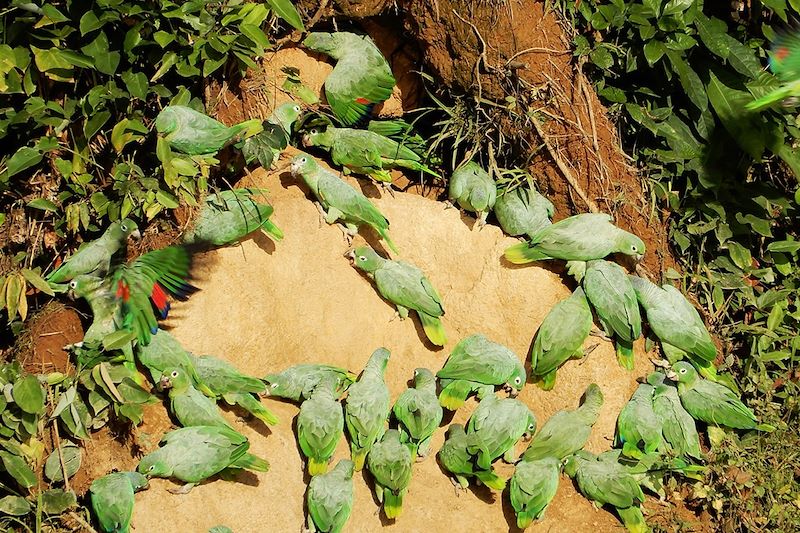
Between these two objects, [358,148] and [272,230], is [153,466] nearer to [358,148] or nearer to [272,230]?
[272,230]

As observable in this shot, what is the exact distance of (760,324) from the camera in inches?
206

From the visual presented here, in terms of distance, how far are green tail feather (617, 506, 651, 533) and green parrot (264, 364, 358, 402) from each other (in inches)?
62.3

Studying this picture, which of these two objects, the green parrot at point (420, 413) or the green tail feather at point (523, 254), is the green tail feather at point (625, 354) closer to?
the green tail feather at point (523, 254)

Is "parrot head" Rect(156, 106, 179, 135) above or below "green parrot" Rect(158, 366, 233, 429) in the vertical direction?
above

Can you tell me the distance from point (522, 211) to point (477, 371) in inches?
41.7

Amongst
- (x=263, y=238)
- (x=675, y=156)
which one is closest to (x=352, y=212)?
(x=263, y=238)

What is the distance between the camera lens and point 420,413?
4199 millimetres

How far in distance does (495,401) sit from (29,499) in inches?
90.0

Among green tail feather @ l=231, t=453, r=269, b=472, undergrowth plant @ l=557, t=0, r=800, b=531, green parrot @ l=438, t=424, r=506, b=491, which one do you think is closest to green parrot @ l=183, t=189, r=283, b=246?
green tail feather @ l=231, t=453, r=269, b=472

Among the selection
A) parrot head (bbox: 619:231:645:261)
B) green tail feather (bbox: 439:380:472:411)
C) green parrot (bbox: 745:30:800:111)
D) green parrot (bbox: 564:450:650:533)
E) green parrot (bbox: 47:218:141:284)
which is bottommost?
green parrot (bbox: 564:450:650:533)

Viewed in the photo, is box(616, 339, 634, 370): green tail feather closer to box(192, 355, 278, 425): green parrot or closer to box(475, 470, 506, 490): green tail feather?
box(475, 470, 506, 490): green tail feather

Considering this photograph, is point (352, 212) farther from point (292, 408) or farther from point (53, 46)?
point (53, 46)

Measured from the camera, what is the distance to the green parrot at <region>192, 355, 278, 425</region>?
406 cm

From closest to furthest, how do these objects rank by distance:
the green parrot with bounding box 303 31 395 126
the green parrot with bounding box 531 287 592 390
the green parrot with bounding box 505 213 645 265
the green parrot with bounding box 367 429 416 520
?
the green parrot with bounding box 367 429 416 520 → the green parrot with bounding box 531 287 592 390 → the green parrot with bounding box 505 213 645 265 → the green parrot with bounding box 303 31 395 126
